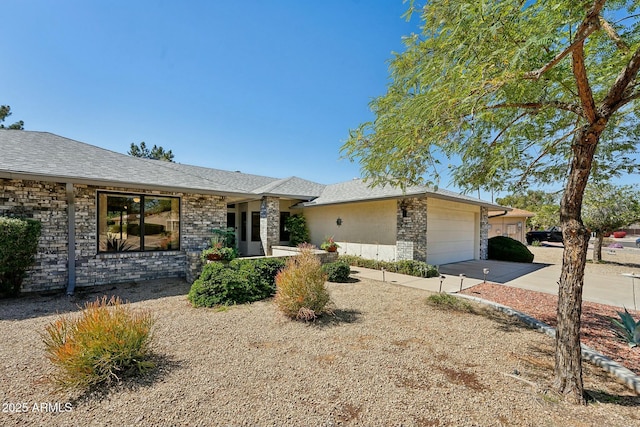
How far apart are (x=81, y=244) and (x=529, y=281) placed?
543 inches

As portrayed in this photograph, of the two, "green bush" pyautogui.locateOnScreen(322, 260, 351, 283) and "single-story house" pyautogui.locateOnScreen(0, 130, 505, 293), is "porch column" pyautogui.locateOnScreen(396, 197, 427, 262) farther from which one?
"green bush" pyautogui.locateOnScreen(322, 260, 351, 283)

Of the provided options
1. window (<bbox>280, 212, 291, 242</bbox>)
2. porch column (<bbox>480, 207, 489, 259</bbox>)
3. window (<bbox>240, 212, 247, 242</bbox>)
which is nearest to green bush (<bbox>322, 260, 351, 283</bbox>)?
window (<bbox>280, 212, 291, 242</bbox>)

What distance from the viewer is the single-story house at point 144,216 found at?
6.91 m

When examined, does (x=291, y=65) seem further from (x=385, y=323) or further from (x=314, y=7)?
(x=385, y=323)

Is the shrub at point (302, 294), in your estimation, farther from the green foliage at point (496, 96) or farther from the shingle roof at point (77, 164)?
the shingle roof at point (77, 164)

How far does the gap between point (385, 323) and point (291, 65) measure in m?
8.13

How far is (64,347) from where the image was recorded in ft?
9.75

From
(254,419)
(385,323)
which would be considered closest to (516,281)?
(385,323)

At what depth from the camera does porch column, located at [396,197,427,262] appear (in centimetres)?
1077

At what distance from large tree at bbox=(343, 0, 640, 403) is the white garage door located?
6.40 metres

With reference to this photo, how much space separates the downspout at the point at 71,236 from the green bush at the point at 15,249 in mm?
624

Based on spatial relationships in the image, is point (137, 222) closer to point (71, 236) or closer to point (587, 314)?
point (71, 236)

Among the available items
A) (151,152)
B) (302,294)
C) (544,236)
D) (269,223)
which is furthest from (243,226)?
(544,236)

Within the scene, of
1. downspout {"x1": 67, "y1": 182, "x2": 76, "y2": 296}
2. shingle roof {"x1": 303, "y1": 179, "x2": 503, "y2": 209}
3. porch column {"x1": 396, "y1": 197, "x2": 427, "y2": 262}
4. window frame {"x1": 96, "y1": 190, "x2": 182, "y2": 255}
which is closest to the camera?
downspout {"x1": 67, "y1": 182, "x2": 76, "y2": 296}
